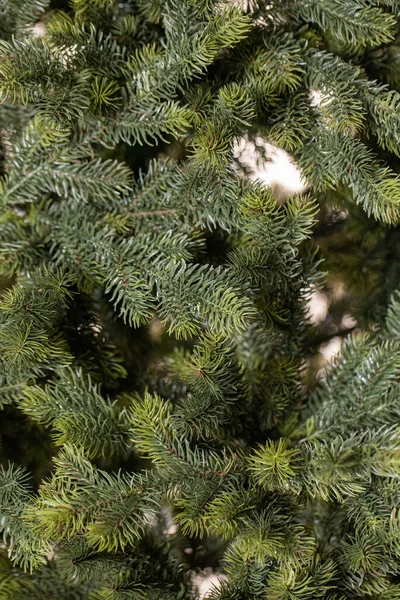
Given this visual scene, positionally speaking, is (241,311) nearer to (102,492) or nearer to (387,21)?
(102,492)

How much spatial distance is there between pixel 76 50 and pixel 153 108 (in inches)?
4.3

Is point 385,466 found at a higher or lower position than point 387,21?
lower

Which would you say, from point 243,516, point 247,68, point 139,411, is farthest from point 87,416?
point 247,68

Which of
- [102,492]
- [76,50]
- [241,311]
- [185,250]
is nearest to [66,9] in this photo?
[76,50]

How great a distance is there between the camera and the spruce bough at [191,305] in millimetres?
640

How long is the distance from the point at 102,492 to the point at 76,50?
499 mm

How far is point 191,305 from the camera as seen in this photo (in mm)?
677

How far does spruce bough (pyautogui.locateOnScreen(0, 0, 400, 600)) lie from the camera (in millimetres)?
640

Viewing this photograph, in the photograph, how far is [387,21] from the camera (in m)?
0.64

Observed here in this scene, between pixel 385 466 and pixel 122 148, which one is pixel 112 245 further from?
pixel 385 466

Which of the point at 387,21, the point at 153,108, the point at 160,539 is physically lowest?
the point at 160,539

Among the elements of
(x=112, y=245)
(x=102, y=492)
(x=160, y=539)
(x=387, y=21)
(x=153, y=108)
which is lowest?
(x=160, y=539)

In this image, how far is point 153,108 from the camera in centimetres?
71

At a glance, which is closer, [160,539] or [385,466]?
[385,466]
